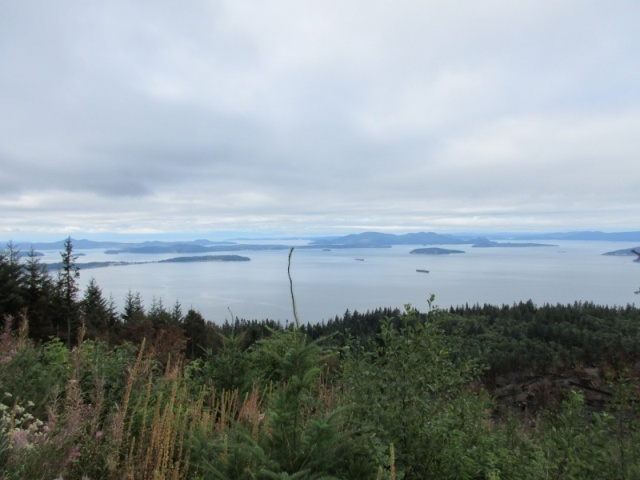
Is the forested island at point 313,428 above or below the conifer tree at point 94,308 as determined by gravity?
above

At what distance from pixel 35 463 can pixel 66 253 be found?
2756 cm

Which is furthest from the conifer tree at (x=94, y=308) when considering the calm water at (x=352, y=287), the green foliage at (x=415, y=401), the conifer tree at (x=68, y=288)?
the calm water at (x=352, y=287)

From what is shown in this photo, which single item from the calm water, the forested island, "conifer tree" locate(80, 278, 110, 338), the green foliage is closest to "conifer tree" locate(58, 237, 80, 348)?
"conifer tree" locate(80, 278, 110, 338)

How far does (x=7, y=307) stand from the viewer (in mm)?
21312

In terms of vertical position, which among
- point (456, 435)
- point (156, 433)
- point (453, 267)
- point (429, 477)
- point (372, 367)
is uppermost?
point (372, 367)

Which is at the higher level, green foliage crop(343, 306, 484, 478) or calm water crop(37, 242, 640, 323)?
green foliage crop(343, 306, 484, 478)

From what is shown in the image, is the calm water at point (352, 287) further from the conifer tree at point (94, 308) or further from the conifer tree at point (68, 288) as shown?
the conifer tree at point (68, 288)

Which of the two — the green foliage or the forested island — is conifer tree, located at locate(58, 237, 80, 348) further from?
the green foliage

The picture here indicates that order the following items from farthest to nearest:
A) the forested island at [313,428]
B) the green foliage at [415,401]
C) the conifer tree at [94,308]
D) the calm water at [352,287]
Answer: the calm water at [352,287] → the conifer tree at [94,308] → the green foliage at [415,401] → the forested island at [313,428]

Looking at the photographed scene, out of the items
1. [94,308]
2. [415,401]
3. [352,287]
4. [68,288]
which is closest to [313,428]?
[415,401]

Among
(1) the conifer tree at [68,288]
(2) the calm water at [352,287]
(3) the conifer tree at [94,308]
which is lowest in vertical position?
(2) the calm water at [352,287]

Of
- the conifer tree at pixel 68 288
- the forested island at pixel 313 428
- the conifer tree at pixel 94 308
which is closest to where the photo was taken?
the forested island at pixel 313 428

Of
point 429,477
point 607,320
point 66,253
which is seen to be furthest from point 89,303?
point 607,320

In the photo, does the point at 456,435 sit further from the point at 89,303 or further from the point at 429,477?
the point at 89,303
